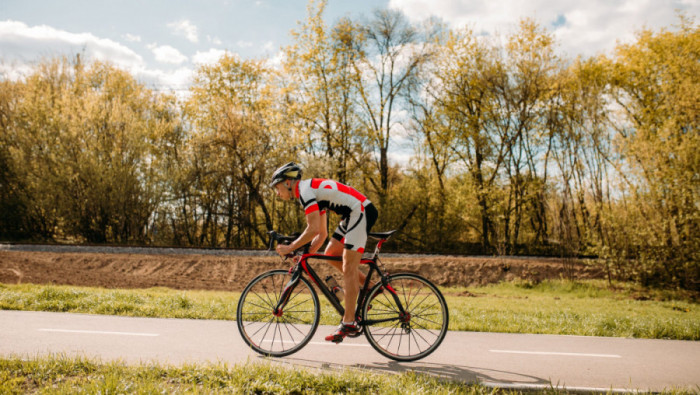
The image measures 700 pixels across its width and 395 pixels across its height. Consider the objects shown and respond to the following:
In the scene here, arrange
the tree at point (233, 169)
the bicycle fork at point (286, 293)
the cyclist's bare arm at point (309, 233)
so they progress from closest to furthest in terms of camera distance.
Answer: the cyclist's bare arm at point (309, 233) < the bicycle fork at point (286, 293) < the tree at point (233, 169)

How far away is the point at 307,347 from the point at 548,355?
273 centimetres

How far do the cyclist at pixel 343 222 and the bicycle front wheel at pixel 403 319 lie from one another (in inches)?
9.3

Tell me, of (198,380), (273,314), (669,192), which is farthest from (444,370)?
(669,192)

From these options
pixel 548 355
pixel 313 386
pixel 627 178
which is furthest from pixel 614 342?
pixel 627 178

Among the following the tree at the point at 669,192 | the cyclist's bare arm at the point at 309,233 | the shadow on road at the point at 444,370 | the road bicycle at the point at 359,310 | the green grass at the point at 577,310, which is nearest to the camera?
the shadow on road at the point at 444,370

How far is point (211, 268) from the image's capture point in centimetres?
1659

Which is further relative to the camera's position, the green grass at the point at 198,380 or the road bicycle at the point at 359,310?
the road bicycle at the point at 359,310

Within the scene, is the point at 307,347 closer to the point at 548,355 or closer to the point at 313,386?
the point at 313,386

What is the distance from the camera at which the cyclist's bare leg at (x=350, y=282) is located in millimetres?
4879

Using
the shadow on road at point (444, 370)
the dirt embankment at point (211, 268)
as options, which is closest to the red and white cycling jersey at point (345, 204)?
the shadow on road at point (444, 370)

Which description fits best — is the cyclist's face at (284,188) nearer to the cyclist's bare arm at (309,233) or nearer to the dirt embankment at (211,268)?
the cyclist's bare arm at (309,233)

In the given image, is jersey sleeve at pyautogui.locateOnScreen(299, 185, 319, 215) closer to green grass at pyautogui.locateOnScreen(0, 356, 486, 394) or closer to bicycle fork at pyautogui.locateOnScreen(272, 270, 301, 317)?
bicycle fork at pyautogui.locateOnScreen(272, 270, 301, 317)

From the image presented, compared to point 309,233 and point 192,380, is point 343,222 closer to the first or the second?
point 309,233

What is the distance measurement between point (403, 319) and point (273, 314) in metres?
1.42
